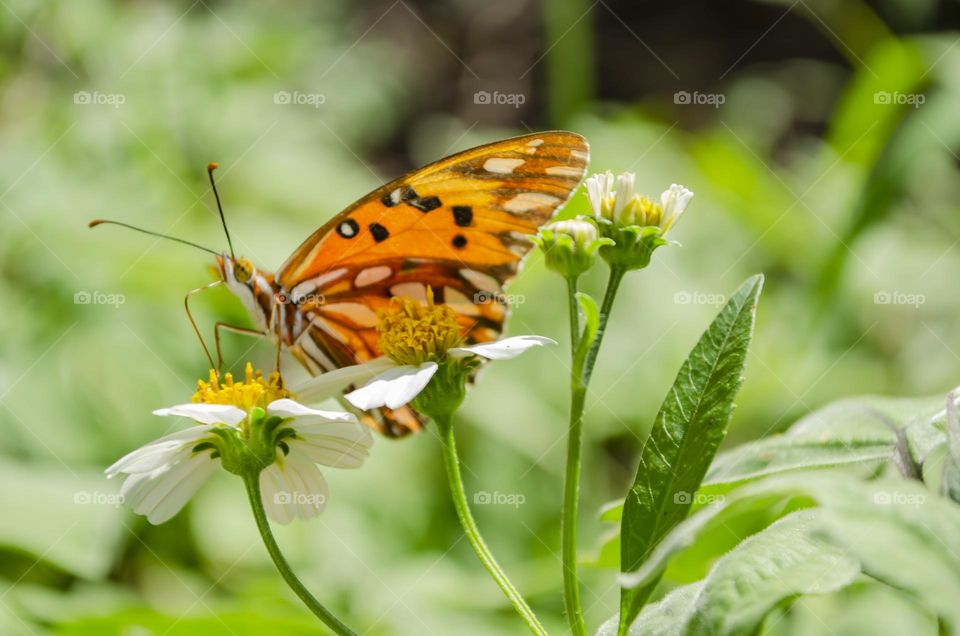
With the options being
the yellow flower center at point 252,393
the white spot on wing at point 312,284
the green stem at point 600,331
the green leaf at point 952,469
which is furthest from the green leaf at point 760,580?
the white spot on wing at point 312,284

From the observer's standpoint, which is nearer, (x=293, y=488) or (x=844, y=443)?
(x=844, y=443)

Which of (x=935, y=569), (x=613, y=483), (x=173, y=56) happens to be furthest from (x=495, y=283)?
(x=173, y=56)

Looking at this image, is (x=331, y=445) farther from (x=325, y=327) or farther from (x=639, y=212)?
(x=639, y=212)

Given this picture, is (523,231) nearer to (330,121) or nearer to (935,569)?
(935,569)

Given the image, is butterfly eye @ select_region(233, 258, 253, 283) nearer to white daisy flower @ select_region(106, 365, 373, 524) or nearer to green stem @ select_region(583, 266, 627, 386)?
white daisy flower @ select_region(106, 365, 373, 524)
